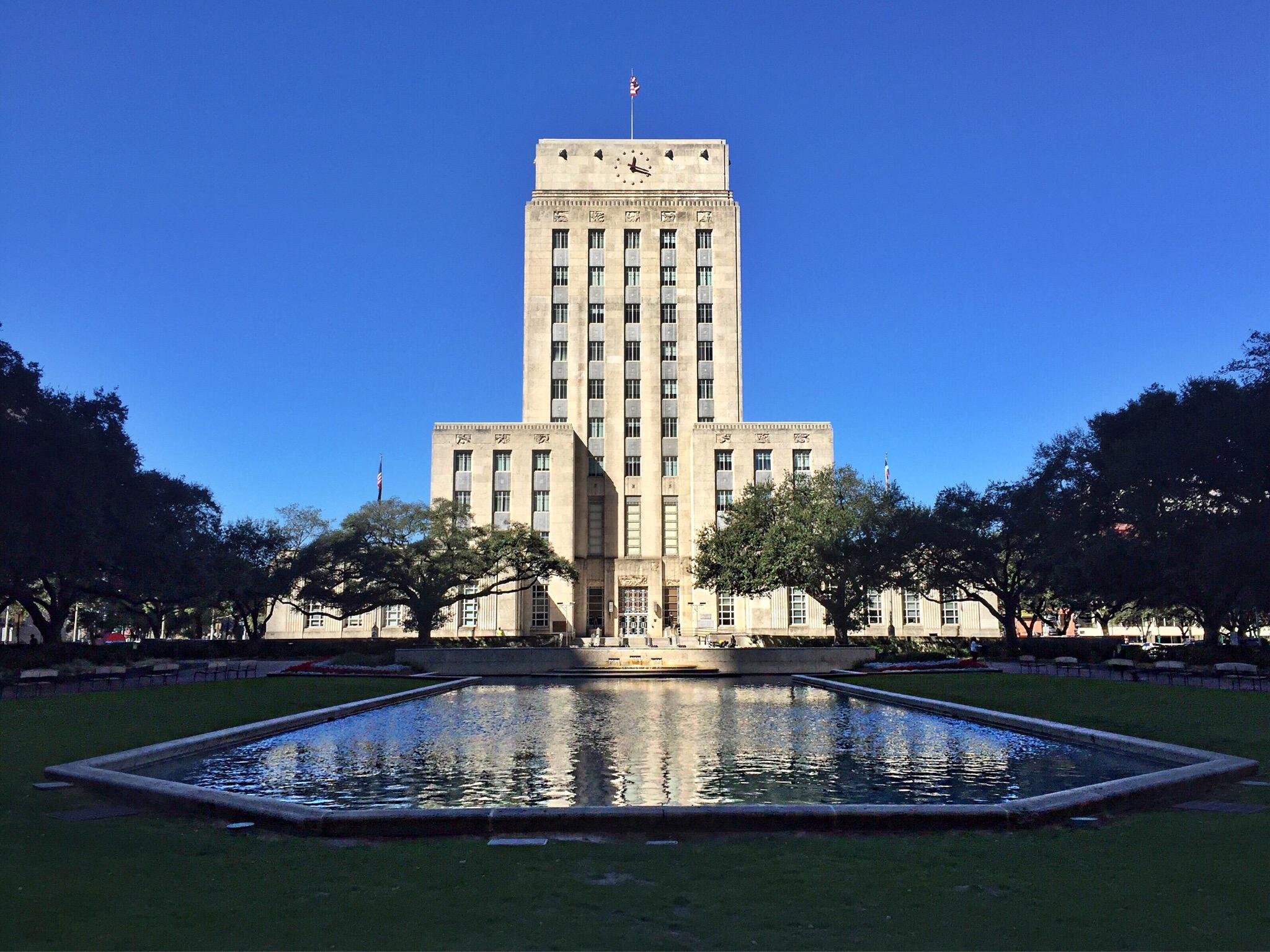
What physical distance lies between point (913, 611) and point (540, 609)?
30738mm

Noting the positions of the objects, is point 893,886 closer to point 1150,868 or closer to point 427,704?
point 1150,868

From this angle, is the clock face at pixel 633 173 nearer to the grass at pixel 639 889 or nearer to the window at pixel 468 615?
the window at pixel 468 615

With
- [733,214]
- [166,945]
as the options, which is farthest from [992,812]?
[733,214]

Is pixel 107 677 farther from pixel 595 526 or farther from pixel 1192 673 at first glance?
pixel 595 526

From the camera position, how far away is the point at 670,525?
86.1 metres

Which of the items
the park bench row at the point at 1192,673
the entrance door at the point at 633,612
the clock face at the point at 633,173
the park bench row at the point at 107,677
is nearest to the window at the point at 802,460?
the entrance door at the point at 633,612

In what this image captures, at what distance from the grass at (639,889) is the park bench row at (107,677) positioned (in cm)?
2263

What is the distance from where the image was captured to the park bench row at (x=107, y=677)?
30.7 meters

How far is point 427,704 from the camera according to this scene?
1110 inches

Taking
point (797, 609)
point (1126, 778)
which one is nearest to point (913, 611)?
point (797, 609)

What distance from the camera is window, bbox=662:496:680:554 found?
281 ft

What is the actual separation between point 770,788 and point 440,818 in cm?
477

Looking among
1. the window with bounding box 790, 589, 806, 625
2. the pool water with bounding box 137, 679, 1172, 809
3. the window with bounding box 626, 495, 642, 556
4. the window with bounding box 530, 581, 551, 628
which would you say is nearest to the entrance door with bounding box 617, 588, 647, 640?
the window with bounding box 626, 495, 642, 556

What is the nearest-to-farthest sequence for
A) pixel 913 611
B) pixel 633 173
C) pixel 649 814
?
pixel 649 814 < pixel 913 611 < pixel 633 173
